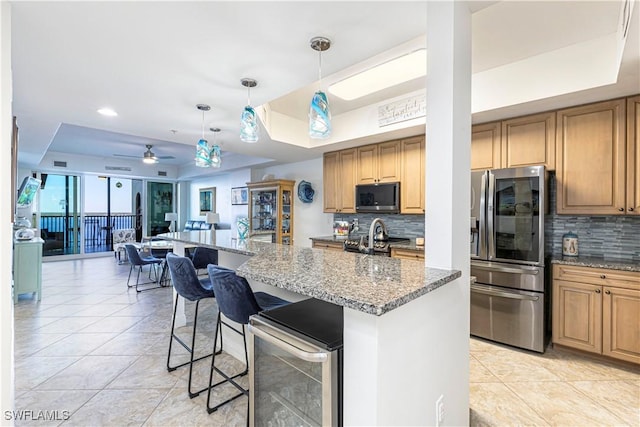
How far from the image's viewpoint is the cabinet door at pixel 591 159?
2.52m

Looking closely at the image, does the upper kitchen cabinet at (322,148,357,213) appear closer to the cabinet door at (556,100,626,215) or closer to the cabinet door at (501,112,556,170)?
the cabinet door at (501,112,556,170)

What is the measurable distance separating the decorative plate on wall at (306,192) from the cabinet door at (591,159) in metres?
3.62

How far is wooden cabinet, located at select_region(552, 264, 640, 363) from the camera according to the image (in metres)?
2.36

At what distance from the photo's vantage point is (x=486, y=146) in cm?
320

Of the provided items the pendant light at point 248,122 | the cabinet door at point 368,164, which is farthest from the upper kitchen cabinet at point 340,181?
the pendant light at point 248,122

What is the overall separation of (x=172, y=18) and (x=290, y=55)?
2.39 ft

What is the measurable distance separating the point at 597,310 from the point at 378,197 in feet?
8.08

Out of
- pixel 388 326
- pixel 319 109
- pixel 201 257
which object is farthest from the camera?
pixel 201 257

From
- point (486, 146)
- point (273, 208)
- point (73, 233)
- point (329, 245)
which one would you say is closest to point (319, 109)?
point (486, 146)

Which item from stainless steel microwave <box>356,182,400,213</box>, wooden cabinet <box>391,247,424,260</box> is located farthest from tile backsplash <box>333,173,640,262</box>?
stainless steel microwave <box>356,182,400,213</box>

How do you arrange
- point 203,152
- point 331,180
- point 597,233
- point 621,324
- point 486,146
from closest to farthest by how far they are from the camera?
point 621,324
point 597,233
point 203,152
point 486,146
point 331,180

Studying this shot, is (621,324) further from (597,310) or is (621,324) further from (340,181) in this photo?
(340,181)

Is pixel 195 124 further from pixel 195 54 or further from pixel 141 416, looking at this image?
pixel 141 416

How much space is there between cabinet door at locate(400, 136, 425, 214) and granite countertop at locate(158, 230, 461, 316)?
82.8 inches
